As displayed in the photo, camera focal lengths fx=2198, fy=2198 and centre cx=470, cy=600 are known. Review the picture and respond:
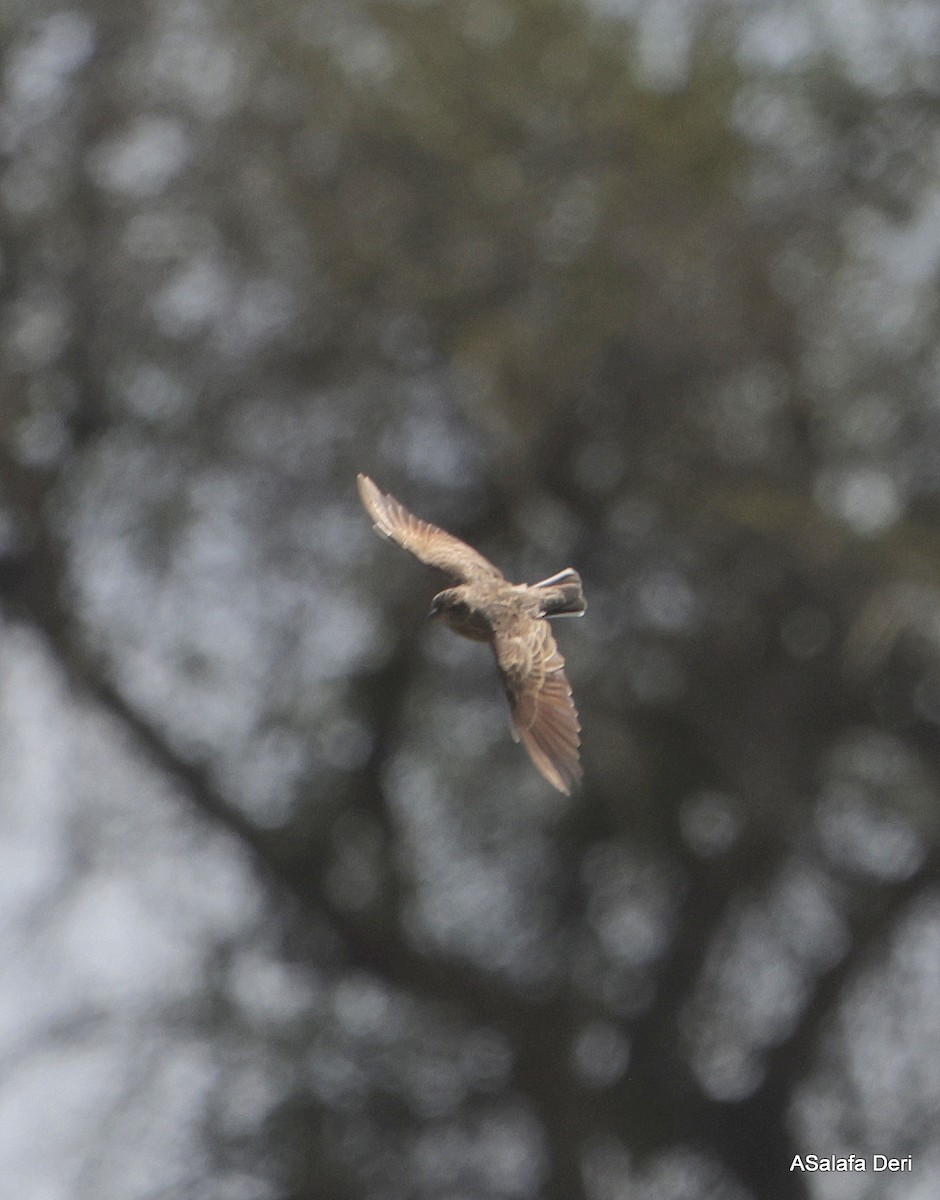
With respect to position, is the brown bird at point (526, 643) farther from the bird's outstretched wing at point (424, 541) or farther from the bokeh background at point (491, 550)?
the bokeh background at point (491, 550)

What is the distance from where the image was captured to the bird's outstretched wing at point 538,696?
222 cm

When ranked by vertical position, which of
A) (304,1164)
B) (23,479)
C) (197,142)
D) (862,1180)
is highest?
(197,142)

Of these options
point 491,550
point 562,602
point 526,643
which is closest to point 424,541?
point 562,602

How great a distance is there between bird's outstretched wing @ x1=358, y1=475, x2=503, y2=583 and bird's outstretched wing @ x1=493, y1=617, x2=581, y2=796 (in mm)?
143

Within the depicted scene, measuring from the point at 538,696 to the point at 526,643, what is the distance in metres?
0.06

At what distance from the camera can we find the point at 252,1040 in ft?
21.6

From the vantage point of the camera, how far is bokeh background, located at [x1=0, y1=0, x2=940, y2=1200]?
630cm

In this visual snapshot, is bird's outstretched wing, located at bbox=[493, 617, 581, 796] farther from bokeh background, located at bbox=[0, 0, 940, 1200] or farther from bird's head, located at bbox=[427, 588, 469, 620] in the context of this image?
bokeh background, located at bbox=[0, 0, 940, 1200]

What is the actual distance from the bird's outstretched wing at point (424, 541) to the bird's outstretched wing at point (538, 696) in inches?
5.6

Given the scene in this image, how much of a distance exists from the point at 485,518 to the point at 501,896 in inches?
45.8

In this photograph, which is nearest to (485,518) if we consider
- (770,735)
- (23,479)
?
(770,735)

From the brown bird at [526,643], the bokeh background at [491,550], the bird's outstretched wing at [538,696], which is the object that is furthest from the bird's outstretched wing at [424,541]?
the bokeh background at [491,550]

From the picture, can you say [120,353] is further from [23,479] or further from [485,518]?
[485,518]

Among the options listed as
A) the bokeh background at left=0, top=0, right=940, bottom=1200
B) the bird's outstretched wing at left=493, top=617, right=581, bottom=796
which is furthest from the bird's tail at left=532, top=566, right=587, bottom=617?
the bokeh background at left=0, top=0, right=940, bottom=1200
